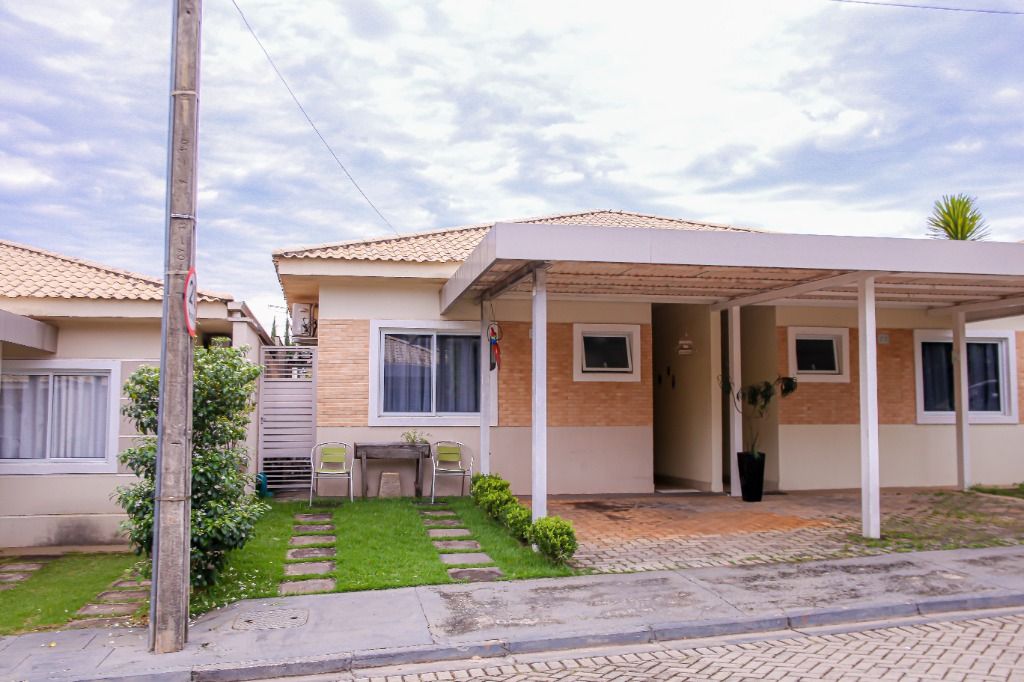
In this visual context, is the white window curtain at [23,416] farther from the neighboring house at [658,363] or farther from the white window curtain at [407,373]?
the white window curtain at [407,373]

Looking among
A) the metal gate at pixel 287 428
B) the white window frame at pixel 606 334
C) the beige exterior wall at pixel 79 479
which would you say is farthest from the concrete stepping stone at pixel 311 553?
the white window frame at pixel 606 334

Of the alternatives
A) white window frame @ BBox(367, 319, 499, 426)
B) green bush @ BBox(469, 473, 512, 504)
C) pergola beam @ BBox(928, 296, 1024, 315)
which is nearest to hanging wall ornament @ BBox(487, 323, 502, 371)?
white window frame @ BBox(367, 319, 499, 426)

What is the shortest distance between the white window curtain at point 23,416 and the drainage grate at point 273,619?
4849 millimetres

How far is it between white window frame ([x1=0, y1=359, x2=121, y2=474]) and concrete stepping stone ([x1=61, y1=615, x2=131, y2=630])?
3.53m

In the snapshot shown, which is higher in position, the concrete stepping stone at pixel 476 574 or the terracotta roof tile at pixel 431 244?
the terracotta roof tile at pixel 431 244

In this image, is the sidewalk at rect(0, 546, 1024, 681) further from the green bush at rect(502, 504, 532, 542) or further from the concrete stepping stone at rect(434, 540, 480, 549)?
the concrete stepping stone at rect(434, 540, 480, 549)

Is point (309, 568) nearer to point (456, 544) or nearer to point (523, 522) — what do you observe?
point (456, 544)

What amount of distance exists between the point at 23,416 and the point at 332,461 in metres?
3.80

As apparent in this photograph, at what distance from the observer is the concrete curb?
5.39 meters

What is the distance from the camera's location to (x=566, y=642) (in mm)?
5922

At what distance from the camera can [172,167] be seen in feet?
19.4

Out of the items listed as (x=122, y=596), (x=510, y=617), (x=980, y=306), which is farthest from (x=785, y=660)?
(x=980, y=306)

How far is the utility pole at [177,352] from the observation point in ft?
18.9

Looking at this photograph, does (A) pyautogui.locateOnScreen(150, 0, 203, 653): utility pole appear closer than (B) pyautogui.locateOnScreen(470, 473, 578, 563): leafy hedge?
Yes
